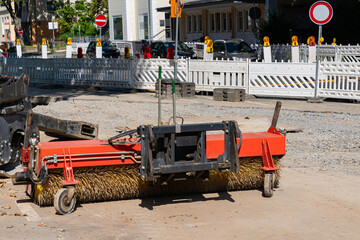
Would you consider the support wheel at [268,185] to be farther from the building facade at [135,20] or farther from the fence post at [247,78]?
the building facade at [135,20]

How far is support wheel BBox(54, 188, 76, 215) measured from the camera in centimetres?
682

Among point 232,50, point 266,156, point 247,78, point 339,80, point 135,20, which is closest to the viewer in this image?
point 266,156

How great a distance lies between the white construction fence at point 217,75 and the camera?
18297 millimetres

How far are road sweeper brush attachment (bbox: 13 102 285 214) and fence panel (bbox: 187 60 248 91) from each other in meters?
12.2

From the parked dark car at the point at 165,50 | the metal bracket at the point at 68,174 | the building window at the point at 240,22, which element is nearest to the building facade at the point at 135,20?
the building window at the point at 240,22

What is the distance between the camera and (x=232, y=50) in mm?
30203

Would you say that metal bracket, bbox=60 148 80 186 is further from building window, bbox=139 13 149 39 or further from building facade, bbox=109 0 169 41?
building window, bbox=139 13 149 39

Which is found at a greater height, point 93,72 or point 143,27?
point 143,27

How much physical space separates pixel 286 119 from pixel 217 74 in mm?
6437

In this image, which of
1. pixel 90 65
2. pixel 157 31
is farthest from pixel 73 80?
pixel 157 31

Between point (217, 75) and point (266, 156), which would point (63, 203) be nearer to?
point (266, 156)

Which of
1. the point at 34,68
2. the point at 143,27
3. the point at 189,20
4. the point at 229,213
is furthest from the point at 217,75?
the point at 143,27

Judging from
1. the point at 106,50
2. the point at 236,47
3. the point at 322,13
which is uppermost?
the point at 322,13

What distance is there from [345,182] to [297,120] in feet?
20.0
